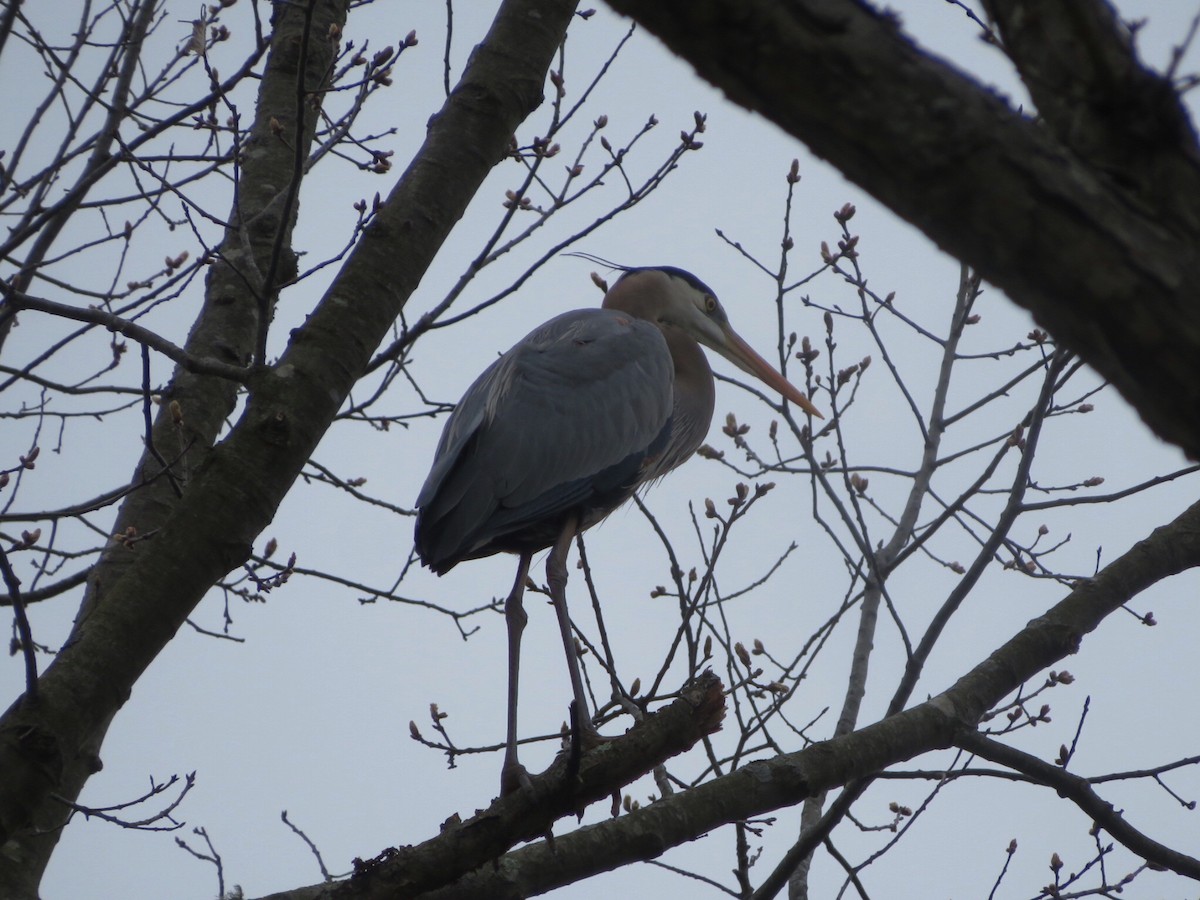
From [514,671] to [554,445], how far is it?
1005 millimetres

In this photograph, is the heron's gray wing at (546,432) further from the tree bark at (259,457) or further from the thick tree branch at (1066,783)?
the thick tree branch at (1066,783)

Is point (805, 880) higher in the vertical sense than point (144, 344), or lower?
lower

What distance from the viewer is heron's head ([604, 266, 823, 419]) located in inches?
249

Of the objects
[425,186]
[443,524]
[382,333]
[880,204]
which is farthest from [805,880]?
[880,204]

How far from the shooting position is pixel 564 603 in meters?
4.33

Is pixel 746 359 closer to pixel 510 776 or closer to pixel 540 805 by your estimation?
pixel 510 776

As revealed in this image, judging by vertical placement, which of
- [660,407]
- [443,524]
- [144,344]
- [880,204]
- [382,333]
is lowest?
[880,204]

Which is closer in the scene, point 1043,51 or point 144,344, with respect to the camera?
point 1043,51

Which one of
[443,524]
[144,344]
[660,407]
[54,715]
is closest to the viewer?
[54,715]

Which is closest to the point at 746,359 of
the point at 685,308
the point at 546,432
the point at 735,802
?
the point at 685,308

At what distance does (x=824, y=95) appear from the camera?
1097mm

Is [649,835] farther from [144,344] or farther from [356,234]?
[356,234]

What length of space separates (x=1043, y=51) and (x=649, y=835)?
2104mm

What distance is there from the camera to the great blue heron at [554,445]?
14.8ft
